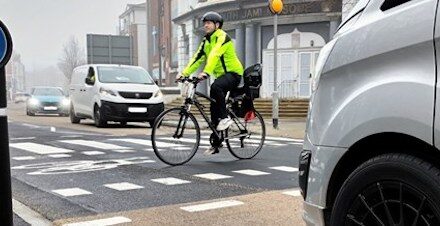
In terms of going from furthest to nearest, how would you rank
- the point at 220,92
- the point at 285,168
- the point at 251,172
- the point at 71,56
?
the point at 71,56, the point at 220,92, the point at 285,168, the point at 251,172

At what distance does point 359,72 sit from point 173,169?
4357 mm

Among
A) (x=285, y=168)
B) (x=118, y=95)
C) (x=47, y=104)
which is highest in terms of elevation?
(x=118, y=95)

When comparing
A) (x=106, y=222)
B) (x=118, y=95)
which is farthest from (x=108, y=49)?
(x=106, y=222)

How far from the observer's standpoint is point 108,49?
2592 cm

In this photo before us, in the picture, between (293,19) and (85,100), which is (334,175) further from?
(293,19)

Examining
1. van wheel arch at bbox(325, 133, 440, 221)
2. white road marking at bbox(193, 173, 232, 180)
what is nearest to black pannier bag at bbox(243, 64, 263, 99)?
white road marking at bbox(193, 173, 232, 180)

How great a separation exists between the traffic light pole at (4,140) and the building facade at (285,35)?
21030 mm

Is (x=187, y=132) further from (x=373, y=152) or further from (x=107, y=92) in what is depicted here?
(x=107, y=92)

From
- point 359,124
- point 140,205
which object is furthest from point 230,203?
point 359,124

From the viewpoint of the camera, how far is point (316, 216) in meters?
2.51

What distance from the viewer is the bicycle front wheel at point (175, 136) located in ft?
21.1

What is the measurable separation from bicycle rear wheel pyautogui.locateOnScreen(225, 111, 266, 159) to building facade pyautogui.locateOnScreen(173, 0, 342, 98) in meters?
16.7

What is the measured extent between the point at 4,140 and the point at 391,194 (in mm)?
2241

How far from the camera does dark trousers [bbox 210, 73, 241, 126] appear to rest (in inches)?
259
